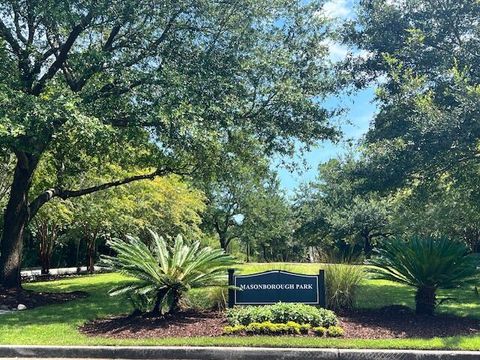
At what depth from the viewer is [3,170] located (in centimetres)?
1780

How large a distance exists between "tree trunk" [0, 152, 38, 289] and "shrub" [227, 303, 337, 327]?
7691 mm

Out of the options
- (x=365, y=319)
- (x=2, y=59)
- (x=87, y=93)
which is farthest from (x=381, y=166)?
(x=2, y=59)

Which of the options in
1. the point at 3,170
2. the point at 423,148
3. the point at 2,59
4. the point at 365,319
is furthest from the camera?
the point at 3,170

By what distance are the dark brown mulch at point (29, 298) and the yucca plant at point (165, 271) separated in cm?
350

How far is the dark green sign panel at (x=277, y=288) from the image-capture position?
956 cm

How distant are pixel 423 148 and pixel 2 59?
9.81 m

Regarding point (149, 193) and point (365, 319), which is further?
point (149, 193)

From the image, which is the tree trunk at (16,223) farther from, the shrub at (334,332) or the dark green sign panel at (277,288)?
the shrub at (334,332)

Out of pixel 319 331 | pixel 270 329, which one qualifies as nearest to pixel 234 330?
pixel 270 329

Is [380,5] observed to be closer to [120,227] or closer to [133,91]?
[133,91]

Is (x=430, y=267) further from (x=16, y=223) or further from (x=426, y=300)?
(x=16, y=223)

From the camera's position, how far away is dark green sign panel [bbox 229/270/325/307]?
376 inches

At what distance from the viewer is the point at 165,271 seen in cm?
946

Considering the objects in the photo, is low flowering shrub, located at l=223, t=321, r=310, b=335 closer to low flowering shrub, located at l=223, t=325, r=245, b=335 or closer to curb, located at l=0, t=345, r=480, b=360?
low flowering shrub, located at l=223, t=325, r=245, b=335
